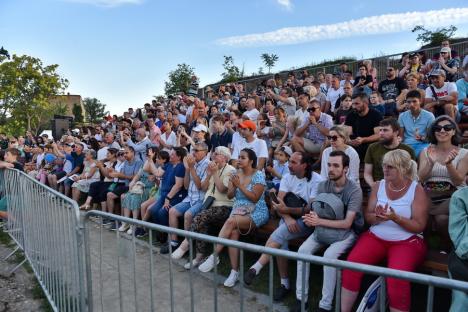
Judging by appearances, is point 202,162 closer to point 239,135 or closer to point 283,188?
point 239,135

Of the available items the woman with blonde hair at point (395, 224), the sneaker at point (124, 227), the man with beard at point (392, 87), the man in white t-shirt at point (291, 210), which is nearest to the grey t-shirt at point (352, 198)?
the woman with blonde hair at point (395, 224)

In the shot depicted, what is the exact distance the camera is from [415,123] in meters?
5.61

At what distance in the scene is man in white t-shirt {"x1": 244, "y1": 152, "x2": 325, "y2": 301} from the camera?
426cm

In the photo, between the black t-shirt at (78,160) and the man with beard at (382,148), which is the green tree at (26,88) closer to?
the black t-shirt at (78,160)

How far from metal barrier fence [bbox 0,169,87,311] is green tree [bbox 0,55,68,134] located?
2743 centimetres

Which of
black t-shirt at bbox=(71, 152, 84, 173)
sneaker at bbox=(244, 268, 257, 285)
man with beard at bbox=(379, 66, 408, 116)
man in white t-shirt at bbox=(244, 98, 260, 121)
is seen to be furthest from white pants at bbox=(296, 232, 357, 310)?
black t-shirt at bbox=(71, 152, 84, 173)

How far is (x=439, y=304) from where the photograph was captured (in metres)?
3.05

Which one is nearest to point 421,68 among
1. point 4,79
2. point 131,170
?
point 131,170

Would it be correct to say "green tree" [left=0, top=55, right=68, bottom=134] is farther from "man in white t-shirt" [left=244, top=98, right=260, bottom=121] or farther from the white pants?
the white pants

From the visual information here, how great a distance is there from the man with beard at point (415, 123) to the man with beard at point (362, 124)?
44 centimetres

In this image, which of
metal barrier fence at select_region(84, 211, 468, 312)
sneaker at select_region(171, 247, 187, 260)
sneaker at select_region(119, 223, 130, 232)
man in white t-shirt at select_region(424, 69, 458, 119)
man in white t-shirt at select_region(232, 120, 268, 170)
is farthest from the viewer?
man in white t-shirt at select_region(232, 120, 268, 170)

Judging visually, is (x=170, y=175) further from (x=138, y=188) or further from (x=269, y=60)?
(x=269, y=60)

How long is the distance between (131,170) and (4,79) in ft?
86.8

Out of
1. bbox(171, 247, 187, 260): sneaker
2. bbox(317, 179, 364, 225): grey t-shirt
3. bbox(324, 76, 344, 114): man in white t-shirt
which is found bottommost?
bbox(171, 247, 187, 260): sneaker
